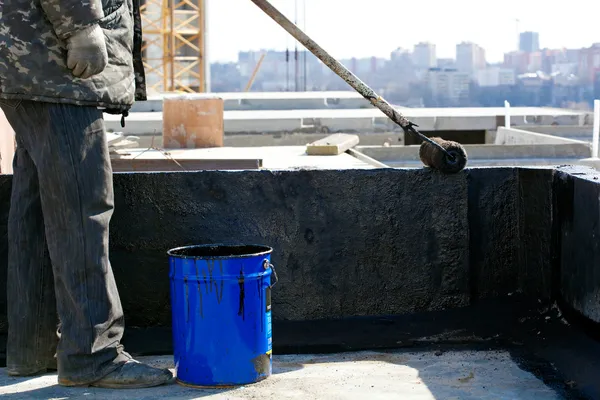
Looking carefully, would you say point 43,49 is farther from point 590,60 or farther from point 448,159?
point 590,60

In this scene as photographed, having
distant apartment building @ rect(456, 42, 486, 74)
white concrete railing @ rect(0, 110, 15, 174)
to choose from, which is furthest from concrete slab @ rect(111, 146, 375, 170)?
distant apartment building @ rect(456, 42, 486, 74)

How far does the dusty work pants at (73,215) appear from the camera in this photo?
3715mm

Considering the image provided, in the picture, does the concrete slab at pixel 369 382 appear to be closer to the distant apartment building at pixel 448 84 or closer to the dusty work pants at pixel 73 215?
the dusty work pants at pixel 73 215

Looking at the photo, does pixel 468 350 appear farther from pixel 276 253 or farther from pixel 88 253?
pixel 88 253

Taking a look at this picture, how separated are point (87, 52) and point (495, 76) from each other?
106658 millimetres

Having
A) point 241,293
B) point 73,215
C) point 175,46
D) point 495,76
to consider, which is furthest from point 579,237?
point 495,76

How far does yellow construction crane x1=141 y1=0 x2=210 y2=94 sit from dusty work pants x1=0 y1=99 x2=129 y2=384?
3877cm

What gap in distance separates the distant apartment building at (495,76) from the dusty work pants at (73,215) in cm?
9988

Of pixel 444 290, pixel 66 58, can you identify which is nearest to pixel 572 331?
pixel 444 290

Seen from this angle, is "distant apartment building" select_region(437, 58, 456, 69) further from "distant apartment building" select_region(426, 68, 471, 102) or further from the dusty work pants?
the dusty work pants

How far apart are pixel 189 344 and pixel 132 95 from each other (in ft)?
3.36

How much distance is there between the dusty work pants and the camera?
371cm

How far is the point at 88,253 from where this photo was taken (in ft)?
12.4

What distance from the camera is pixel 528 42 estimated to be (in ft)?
395
